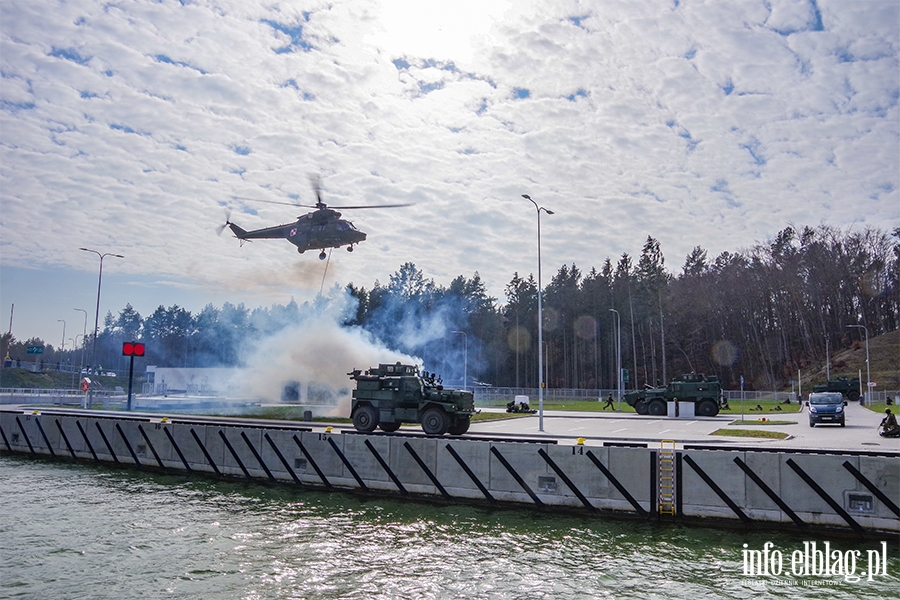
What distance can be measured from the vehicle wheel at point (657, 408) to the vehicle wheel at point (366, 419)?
2698cm

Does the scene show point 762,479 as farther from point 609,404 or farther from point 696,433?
point 609,404

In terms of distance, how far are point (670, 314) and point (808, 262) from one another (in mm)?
20905

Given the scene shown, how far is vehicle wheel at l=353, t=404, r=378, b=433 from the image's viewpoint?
26.3 m

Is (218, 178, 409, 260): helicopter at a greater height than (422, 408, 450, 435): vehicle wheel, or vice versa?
(218, 178, 409, 260): helicopter

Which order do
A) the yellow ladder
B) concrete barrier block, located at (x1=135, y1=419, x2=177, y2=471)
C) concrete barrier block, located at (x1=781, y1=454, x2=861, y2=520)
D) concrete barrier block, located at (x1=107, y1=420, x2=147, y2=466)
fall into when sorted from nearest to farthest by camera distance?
concrete barrier block, located at (x1=781, y1=454, x2=861, y2=520)
the yellow ladder
concrete barrier block, located at (x1=135, y1=419, x2=177, y2=471)
concrete barrier block, located at (x1=107, y1=420, x2=147, y2=466)

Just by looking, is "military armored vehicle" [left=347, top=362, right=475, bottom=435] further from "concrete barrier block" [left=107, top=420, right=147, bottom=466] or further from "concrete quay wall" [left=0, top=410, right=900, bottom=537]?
"concrete barrier block" [left=107, top=420, right=147, bottom=466]

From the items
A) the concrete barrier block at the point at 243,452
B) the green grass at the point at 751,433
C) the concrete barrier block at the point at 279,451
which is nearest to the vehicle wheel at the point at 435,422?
the concrete barrier block at the point at 279,451

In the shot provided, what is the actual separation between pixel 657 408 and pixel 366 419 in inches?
1080

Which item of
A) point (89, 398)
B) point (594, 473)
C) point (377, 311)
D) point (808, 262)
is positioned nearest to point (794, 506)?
point (594, 473)

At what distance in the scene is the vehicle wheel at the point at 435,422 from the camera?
82.7 ft

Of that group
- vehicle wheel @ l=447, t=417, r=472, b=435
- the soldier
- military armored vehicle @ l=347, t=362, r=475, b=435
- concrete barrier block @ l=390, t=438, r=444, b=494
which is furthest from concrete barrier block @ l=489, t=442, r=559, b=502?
the soldier

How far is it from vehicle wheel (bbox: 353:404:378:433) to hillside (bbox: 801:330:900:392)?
7394 centimetres

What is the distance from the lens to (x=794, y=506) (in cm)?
1684

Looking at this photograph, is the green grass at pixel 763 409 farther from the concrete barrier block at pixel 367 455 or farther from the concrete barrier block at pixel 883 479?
the concrete barrier block at pixel 367 455
